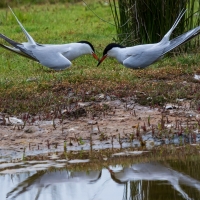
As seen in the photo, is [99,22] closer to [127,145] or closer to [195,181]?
[127,145]

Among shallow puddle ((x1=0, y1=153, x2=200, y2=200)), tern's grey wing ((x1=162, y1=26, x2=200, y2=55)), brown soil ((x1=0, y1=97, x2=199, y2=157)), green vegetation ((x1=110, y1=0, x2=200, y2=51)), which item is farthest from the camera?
green vegetation ((x1=110, y1=0, x2=200, y2=51))

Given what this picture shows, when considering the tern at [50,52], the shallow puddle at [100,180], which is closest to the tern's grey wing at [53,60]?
the tern at [50,52]

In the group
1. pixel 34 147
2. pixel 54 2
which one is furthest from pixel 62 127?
pixel 54 2

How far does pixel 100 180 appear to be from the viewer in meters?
4.72

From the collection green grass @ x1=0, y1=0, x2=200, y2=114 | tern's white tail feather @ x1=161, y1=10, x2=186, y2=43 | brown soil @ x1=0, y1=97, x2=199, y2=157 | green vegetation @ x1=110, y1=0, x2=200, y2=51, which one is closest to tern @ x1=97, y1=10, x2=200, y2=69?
tern's white tail feather @ x1=161, y1=10, x2=186, y2=43

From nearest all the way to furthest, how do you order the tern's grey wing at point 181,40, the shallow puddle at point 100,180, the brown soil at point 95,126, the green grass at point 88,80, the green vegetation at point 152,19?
the shallow puddle at point 100,180 < the brown soil at point 95,126 < the green grass at point 88,80 < the tern's grey wing at point 181,40 < the green vegetation at point 152,19

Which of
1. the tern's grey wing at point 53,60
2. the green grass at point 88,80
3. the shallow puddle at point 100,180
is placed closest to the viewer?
the shallow puddle at point 100,180

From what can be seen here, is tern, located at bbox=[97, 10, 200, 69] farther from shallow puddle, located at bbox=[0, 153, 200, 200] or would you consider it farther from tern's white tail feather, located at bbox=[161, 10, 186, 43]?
shallow puddle, located at bbox=[0, 153, 200, 200]

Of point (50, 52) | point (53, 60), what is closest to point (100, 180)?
point (53, 60)

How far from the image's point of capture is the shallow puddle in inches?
172

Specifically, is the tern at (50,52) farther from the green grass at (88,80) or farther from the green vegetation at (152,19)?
the green vegetation at (152,19)

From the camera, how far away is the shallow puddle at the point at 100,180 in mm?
4363

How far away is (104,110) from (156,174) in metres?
1.84

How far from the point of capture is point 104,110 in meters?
6.56
